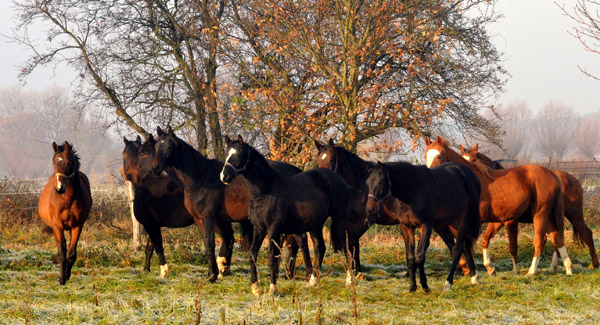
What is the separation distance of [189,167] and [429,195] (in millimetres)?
3533

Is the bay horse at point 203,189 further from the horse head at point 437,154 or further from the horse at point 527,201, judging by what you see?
the horse at point 527,201

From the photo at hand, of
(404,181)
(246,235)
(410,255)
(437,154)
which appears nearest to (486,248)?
(437,154)

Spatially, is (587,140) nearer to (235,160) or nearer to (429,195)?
(429,195)

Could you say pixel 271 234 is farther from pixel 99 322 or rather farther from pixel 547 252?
pixel 547 252

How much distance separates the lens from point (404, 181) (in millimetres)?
7977

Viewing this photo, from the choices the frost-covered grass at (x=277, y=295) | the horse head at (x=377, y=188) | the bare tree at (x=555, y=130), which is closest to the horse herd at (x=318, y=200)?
the horse head at (x=377, y=188)

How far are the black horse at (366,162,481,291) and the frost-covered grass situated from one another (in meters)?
0.60

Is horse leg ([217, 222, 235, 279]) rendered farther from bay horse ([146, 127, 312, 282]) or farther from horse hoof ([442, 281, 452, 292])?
horse hoof ([442, 281, 452, 292])

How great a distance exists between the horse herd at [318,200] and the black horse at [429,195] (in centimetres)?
1

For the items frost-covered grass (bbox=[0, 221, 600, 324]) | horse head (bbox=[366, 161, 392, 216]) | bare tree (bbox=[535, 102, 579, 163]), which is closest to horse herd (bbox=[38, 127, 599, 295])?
horse head (bbox=[366, 161, 392, 216])

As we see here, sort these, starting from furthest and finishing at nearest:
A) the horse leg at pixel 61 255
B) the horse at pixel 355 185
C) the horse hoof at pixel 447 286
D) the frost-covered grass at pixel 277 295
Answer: the horse at pixel 355 185 < the horse leg at pixel 61 255 < the horse hoof at pixel 447 286 < the frost-covered grass at pixel 277 295

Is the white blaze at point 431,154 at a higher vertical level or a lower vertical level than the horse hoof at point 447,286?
higher

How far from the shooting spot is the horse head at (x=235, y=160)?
770 centimetres

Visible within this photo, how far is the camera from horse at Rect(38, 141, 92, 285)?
8.63 m
